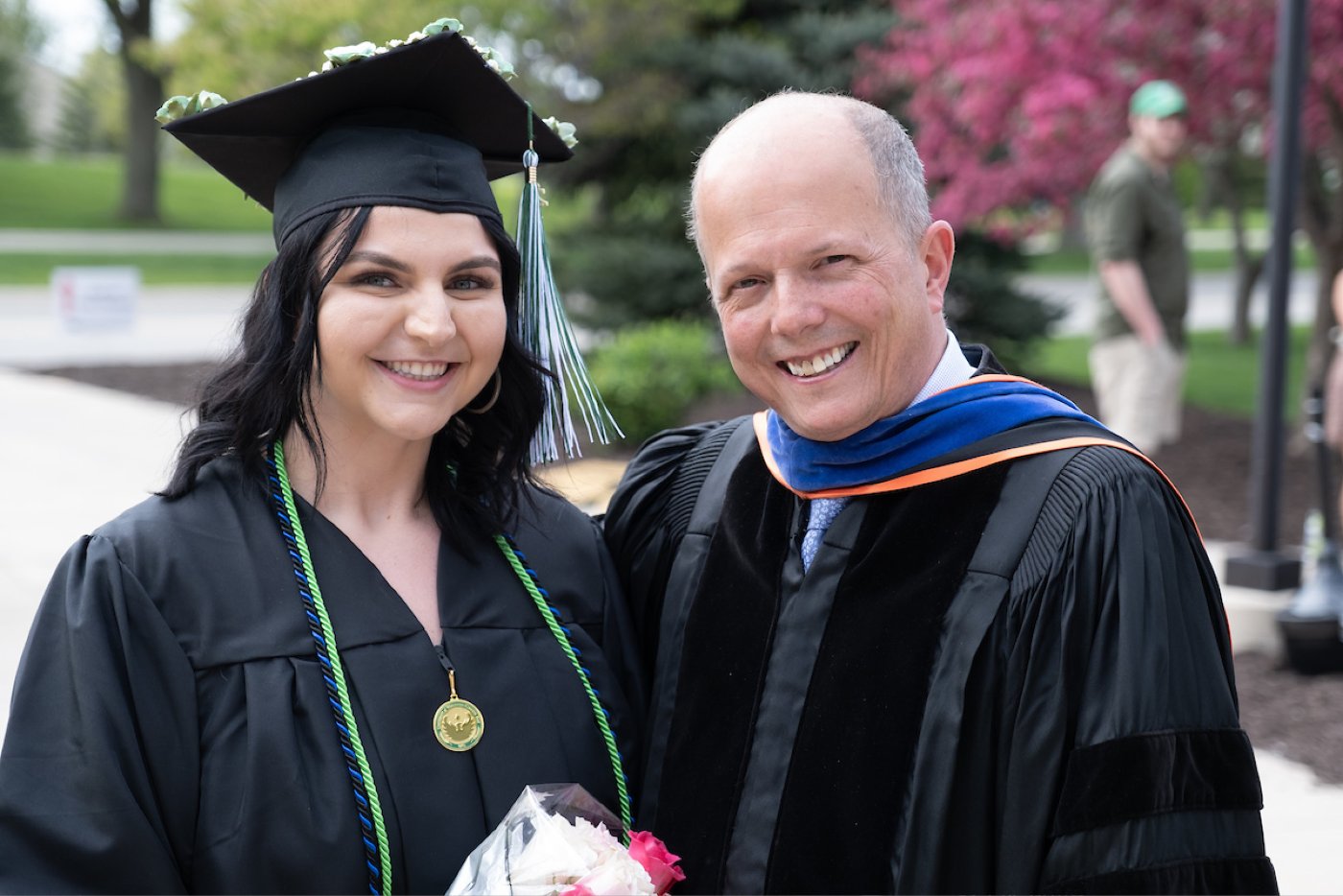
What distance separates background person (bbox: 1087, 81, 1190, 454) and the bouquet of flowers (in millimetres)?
5777

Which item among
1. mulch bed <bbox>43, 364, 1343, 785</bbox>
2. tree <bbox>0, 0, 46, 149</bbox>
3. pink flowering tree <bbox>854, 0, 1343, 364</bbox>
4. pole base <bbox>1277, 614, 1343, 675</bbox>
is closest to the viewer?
mulch bed <bbox>43, 364, 1343, 785</bbox>

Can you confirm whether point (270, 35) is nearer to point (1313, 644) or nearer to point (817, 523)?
point (1313, 644)

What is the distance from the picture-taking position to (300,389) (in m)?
2.36

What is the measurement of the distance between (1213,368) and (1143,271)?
318 inches

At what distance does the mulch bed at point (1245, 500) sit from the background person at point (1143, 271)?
70 cm

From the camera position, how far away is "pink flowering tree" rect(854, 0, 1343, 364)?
7.77 meters

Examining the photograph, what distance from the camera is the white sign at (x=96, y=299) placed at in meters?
15.4

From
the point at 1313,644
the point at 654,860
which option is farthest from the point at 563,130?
the point at 1313,644

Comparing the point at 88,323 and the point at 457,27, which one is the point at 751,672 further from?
the point at 88,323

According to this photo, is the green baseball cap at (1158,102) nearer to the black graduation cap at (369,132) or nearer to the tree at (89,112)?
the black graduation cap at (369,132)

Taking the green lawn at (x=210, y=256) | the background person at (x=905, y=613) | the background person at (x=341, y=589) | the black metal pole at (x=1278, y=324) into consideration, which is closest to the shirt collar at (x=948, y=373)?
the background person at (x=905, y=613)

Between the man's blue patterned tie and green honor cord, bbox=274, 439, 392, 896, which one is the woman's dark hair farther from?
the man's blue patterned tie

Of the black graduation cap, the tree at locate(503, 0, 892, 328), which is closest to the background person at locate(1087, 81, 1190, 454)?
the tree at locate(503, 0, 892, 328)

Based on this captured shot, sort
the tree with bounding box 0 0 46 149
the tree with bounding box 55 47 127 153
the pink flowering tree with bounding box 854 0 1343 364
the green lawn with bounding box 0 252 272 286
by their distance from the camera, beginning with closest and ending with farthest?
the pink flowering tree with bounding box 854 0 1343 364
the green lawn with bounding box 0 252 272 286
the tree with bounding box 0 0 46 149
the tree with bounding box 55 47 127 153
